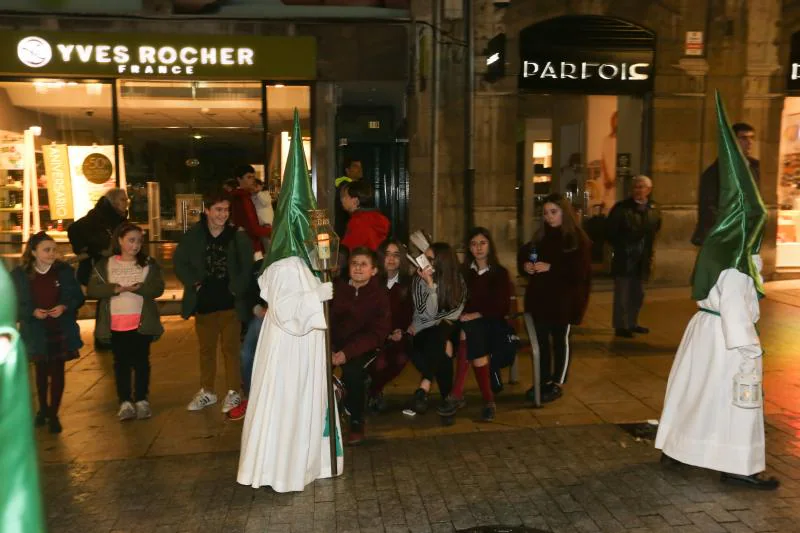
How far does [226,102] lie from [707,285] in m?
8.62

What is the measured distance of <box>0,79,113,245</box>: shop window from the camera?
11.6 meters

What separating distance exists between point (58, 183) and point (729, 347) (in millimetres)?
9795

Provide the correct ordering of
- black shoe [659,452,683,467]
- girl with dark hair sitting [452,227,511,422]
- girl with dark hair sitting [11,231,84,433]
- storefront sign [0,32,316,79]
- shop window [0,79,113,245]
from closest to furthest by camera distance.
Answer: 1. black shoe [659,452,683,467]
2. girl with dark hair sitting [11,231,84,433]
3. girl with dark hair sitting [452,227,511,422]
4. storefront sign [0,32,316,79]
5. shop window [0,79,113,245]

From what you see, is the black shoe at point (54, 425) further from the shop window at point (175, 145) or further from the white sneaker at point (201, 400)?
the shop window at point (175, 145)

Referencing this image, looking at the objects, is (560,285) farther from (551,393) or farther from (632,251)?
(632,251)

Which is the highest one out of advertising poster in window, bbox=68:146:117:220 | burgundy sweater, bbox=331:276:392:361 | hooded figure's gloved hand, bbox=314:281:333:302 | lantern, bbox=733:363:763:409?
advertising poster in window, bbox=68:146:117:220

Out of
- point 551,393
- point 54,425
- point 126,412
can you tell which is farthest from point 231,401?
point 551,393

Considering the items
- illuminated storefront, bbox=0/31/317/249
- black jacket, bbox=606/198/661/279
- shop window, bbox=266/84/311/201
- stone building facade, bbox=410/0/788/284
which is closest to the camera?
black jacket, bbox=606/198/661/279

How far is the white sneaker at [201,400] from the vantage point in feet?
22.6

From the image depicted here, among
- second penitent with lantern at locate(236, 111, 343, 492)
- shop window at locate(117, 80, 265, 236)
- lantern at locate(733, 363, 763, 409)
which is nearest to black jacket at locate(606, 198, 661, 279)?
lantern at locate(733, 363, 763, 409)

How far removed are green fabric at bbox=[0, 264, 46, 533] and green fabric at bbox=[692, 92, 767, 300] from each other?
4.06 metres

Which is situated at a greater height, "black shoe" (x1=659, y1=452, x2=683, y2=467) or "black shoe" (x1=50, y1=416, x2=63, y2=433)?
"black shoe" (x1=659, y1=452, x2=683, y2=467)

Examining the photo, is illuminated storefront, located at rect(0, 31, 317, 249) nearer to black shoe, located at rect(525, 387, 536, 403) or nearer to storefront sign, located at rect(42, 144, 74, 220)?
storefront sign, located at rect(42, 144, 74, 220)

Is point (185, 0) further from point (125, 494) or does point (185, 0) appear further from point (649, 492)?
point (649, 492)
